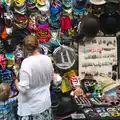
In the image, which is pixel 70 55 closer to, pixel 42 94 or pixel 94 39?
pixel 94 39

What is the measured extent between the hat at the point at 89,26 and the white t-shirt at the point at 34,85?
100 centimetres

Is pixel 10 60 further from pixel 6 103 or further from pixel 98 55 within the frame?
pixel 98 55

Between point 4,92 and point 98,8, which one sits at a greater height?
point 98,8

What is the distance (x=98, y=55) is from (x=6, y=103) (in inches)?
52.7

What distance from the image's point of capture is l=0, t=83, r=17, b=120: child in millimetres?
3220

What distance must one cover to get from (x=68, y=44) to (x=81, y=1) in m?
0.55

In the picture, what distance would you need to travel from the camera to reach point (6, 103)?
3375 millimetres

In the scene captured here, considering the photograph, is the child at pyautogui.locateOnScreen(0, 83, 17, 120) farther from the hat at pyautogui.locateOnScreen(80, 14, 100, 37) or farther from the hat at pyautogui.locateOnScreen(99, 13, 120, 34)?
the hat at pyautogui.locateOnScreen(99, 13, 120, 34)

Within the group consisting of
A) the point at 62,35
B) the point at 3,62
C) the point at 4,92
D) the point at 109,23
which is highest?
the point at 109,23

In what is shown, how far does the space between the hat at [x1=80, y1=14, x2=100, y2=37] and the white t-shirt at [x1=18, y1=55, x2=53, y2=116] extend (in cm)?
100

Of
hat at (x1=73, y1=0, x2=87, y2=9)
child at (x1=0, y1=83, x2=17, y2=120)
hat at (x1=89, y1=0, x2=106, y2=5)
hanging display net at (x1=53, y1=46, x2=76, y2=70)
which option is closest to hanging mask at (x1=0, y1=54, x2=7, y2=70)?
child at (x1=0, y1=83, x2=17, y2=120)

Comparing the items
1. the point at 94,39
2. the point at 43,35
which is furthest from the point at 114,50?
the point at 43,35

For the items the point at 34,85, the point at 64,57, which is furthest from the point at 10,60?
the point at 34,85

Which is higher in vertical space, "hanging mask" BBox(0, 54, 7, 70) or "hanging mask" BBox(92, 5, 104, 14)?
"hanging mask" BBox(92, 5, 104, 14)
